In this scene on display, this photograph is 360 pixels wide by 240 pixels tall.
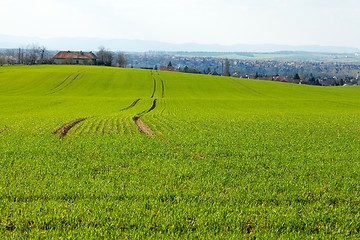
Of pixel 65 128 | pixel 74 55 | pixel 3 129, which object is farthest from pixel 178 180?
pixel 74 55

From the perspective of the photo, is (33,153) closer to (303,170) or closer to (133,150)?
(133,150)

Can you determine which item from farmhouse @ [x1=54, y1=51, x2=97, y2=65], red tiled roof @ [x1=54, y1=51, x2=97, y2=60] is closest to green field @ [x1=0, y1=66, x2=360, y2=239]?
farmhouse @ [x1=54, y1=51, x2=97, y2=65]

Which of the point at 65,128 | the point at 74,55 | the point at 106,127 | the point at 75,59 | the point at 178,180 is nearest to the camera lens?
the point at 178,180

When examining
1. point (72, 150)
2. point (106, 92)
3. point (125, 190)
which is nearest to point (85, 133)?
point (72, 150)

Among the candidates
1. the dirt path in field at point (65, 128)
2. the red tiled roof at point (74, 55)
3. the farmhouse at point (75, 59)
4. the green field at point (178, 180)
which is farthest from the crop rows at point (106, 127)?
the red tiled roof at point (74, 55)

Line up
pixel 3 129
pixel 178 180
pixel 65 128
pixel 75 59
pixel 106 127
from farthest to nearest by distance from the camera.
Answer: pixel 75 59
pixel 106 127
pixel 65 128
pixel 3 129
pixel 178 180

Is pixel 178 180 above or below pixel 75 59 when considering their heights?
below

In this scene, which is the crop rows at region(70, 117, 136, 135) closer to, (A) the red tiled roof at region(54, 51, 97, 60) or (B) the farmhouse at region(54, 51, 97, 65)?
(B) the farmhouse at region(54, 51, 97, 65)

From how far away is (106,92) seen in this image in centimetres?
8062

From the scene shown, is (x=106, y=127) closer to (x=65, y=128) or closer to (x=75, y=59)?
(x=65, y=128)

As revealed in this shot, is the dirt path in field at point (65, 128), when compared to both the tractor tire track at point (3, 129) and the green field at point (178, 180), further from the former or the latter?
the tractor tire track at point (3, 129)

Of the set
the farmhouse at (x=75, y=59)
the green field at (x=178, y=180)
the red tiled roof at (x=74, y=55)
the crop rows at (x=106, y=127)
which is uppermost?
the red tiled roof at (x=74, y=55)

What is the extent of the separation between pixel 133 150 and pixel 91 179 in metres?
6.14

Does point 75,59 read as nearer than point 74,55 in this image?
Yes
